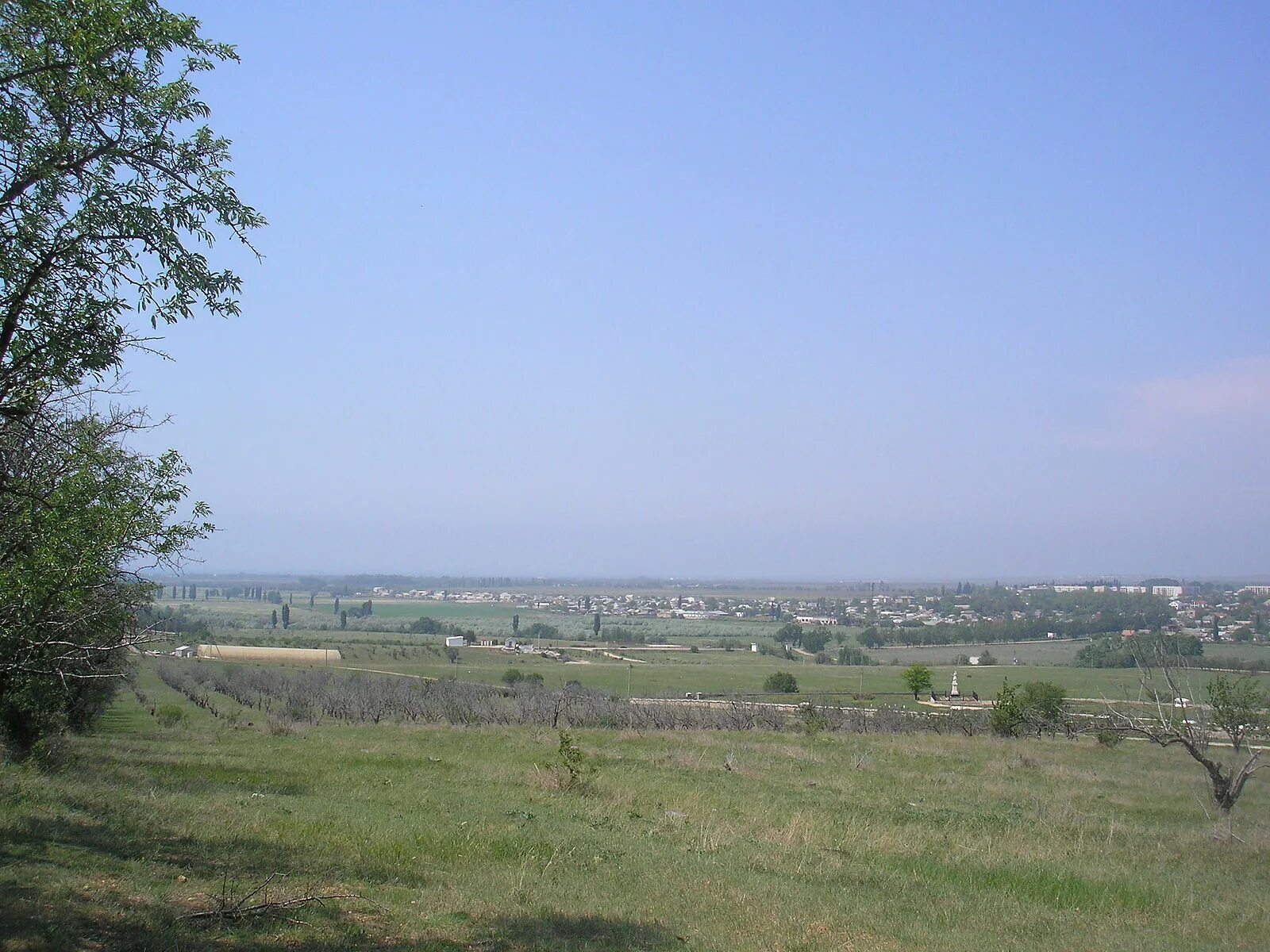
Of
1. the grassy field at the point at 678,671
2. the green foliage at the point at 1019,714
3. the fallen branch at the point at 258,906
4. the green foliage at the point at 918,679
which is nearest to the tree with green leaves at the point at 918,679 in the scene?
the green foliage at the point at 918,679

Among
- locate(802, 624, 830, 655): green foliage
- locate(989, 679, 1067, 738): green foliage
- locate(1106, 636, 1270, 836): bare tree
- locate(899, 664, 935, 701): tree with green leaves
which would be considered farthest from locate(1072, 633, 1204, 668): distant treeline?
locate(802, 624, 830, 655): green foliage

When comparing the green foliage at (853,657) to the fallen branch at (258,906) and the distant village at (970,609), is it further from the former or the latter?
the fallen branch at (258,906)

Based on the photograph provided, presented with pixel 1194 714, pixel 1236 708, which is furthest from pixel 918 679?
pixel 1194 714

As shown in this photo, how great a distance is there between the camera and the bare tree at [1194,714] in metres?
16.6

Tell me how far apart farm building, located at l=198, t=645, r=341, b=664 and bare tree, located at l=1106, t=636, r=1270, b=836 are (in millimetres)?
52993

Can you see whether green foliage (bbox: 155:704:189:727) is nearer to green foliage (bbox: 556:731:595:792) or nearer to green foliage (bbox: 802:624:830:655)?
green foliage (bbox: 556:731:595:792)

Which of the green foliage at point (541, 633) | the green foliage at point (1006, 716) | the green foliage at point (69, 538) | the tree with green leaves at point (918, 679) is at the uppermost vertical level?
the green foliage at point (69, 538)

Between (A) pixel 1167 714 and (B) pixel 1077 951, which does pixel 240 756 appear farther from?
(A) pixel 1167 714

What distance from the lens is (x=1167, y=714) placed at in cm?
1811

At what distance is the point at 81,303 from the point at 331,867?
252 inches

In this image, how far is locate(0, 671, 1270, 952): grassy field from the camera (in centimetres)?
761

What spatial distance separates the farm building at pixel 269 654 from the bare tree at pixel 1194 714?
174 ft

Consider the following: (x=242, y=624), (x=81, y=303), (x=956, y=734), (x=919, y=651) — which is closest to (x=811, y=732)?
(x=956, y=734)

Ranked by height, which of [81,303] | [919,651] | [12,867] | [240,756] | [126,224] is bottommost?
[919,651]
